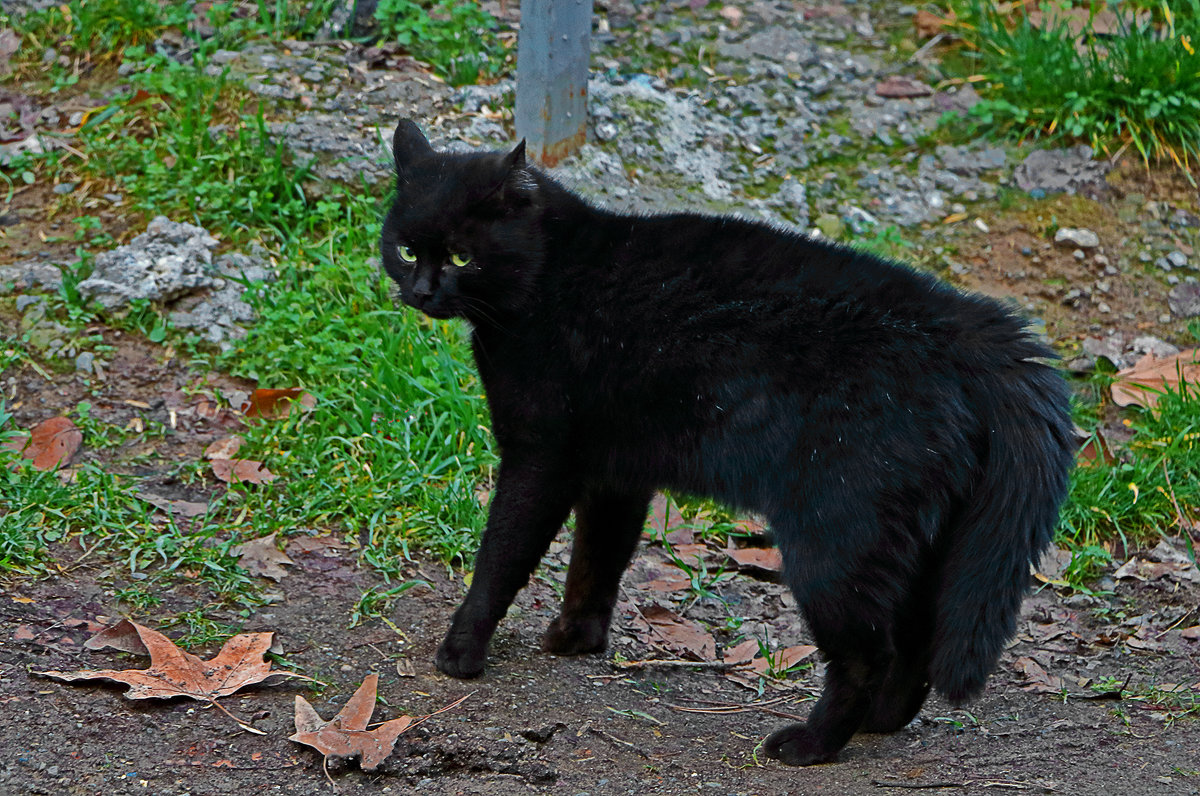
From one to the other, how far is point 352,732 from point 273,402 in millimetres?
1850

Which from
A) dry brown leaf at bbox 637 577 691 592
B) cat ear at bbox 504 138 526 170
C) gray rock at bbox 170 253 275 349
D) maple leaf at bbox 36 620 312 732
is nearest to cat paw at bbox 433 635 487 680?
maple leaf at bbox 36 620 312 732

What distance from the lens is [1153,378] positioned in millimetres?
4488

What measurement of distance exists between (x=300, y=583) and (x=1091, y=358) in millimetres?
3215

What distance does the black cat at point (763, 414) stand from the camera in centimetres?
266

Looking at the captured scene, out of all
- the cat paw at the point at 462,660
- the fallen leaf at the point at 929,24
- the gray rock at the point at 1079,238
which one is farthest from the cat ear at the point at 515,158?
the fallen leaf at the point at 929,24

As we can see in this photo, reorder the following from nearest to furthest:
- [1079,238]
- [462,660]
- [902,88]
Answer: [462,660]
[1079,238]
[902,88]

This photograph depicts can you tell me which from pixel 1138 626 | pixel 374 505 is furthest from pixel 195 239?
pixel 1138 626

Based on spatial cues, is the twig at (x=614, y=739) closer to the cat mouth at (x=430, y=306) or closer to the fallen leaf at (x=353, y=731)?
the fallen leaf at (x=353, y=731)

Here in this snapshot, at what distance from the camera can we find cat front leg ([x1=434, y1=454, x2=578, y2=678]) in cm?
306

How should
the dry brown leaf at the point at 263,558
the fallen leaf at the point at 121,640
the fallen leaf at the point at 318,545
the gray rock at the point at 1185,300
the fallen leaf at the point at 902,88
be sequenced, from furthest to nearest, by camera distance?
the fallen leaf at the point at 902,88 → the gray rock at the point at 1185,300 → the fallen leaf at the point at 318,545 → the dry brown leaf at the point at 263,558 → the fallen leaf at the point at 121,640

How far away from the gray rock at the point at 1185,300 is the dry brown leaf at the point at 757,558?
86.5 inches

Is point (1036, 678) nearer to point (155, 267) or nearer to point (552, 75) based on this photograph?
point (552, 75)

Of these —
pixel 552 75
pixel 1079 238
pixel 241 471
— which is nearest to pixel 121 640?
pixel 241 471

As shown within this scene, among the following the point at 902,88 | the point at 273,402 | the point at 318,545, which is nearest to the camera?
the point at 318,545
